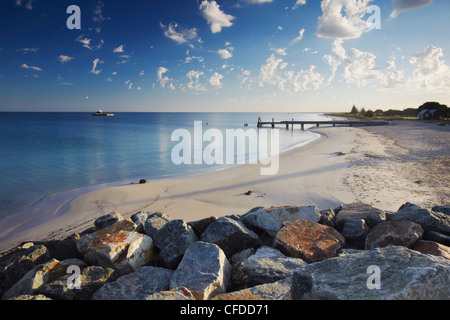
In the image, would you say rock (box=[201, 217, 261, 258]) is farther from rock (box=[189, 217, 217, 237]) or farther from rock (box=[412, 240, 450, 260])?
rock (box=[412, 240, 450, 260])

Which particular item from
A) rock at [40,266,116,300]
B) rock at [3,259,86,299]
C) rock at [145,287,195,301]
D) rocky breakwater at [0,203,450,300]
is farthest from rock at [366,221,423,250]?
rock at [3,259,86,299]

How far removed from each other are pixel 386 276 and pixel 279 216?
2558 mm

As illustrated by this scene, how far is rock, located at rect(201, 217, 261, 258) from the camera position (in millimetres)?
4344

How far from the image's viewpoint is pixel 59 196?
1299cm

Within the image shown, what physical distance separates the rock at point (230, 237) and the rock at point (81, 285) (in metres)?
1.71

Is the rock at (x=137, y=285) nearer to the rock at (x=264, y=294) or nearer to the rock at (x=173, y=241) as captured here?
the rock at (x=173, y=241)

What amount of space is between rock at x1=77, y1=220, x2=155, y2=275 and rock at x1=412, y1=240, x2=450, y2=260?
4.41 meters

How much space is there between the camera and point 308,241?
4.08 meters

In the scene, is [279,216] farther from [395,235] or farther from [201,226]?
[395,235]

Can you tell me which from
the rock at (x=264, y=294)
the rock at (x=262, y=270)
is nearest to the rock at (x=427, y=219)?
the rock at (x=262, y=270)

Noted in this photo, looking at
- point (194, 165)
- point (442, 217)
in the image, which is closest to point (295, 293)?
point (442, 217)

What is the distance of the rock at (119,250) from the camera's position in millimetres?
3814

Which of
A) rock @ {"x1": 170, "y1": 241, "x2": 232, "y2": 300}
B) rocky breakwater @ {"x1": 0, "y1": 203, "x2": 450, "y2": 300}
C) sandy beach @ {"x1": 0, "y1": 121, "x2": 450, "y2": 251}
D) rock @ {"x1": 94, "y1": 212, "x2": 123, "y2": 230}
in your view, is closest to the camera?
rocky breakwater @ {"x1": 0, "y1": 203, "x2": 450, "y2": 300}

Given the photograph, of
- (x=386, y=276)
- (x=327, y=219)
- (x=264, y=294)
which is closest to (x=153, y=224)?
(x=264, y=294)
